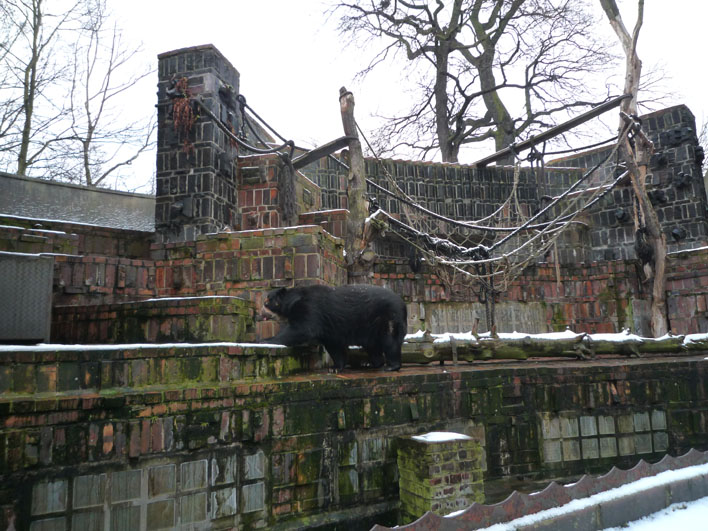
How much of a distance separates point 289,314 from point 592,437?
14.4 feet

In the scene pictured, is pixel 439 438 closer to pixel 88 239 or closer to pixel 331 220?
pixel 331 220

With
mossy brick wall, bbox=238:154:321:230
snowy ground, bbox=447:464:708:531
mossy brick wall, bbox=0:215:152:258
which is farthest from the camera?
mossy brick wall, bbox=238:154:321:230

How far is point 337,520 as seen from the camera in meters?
5.09

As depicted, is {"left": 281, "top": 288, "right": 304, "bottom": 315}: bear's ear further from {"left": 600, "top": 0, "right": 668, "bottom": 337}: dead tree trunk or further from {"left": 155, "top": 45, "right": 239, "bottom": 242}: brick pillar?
{"left": 600, "top": 0, "right": 668, "bottom": 337}: dead tree trunk

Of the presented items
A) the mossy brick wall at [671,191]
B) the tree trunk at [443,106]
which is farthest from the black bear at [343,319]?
the tree trunk at [443,106]

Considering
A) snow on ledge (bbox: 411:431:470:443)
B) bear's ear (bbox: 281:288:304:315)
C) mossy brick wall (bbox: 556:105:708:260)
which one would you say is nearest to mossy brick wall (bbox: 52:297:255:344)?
bear's ear (bbox: 281:288:304:315)

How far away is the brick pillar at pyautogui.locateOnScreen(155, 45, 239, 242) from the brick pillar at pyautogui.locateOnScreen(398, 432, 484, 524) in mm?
6552

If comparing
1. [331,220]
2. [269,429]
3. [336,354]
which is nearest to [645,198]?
[331,220]

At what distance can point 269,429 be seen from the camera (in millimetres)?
4898

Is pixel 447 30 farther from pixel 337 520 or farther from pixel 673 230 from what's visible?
pixel 337 520

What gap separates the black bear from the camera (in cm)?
605

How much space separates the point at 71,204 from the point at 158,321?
8.62 metres

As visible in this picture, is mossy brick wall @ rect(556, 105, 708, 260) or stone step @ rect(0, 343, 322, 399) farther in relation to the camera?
mossy brick wall @ rect(556, 105, 708, 260)

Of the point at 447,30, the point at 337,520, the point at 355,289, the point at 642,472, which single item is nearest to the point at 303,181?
the point at 355,289
